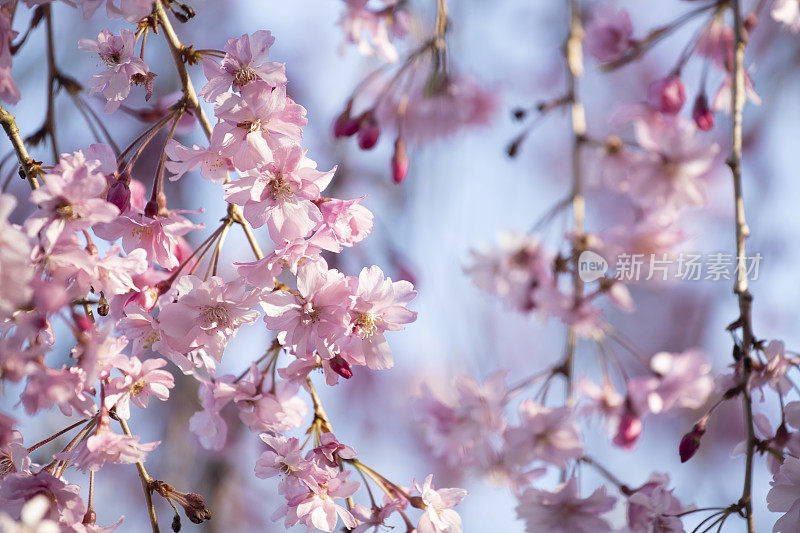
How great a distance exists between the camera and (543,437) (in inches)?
60.7

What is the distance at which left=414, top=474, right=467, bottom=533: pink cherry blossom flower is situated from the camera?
1.05 metres

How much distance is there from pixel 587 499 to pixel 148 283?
36.2 inches

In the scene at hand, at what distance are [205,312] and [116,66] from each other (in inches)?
15.2

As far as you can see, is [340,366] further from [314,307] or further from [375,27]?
[375,27]

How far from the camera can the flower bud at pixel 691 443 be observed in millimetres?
A: 1256

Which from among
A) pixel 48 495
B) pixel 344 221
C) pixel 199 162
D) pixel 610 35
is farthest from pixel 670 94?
pixel 48 495

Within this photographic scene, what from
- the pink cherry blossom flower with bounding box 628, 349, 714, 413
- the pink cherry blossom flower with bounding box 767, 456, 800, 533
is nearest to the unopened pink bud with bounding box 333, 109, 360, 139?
the pink cherry blossom flower with bounding box 628, 349, 714, 413

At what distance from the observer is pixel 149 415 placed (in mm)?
3240

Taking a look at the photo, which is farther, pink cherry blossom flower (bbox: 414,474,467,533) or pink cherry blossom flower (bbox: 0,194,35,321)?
pink cherry blossom flower (bbox: 414,474,467,533)

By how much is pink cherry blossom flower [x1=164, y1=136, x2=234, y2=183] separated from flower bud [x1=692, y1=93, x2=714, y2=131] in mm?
1230

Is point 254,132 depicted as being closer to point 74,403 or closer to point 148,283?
point 148,283

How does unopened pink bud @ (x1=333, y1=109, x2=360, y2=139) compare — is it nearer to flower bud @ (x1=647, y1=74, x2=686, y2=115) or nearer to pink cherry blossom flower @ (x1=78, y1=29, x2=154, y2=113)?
pink cherry blossom flower @ (x1=78, y1=29, x2=154, y2=113)

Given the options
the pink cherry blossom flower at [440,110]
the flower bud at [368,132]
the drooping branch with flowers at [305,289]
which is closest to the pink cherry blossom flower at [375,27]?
the drooping branch with flowers at [305,289]

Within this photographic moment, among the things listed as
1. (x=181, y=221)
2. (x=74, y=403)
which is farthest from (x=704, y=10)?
(x=74, y=403)
